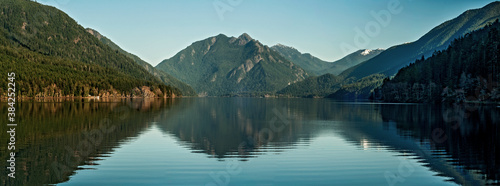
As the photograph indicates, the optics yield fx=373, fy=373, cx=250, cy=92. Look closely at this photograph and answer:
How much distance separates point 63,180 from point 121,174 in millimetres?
3902

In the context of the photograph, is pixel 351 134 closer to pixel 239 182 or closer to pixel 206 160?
pixel 206 160

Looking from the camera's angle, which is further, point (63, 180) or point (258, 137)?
point (258, 137)

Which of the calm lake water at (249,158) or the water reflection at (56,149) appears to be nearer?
the water reflection at (56,149)

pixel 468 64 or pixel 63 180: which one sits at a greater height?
pixel 468 64

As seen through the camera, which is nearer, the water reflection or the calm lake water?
the water reflection

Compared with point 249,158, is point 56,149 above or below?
above

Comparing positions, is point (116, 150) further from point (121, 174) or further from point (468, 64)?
point (468, 64)

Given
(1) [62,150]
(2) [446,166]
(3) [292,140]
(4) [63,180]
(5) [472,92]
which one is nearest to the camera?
(4) [63,180]

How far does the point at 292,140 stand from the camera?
157 feet

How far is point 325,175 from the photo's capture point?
27766 millimetres

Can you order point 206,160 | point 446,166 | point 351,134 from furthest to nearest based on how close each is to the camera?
point 351,134
point 206,160
point 446,166

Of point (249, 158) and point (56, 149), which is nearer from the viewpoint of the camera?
point (249, 158)

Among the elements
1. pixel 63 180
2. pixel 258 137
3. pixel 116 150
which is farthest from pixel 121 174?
pixel 258 137

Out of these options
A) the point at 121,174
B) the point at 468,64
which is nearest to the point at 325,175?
the point at 121,174
